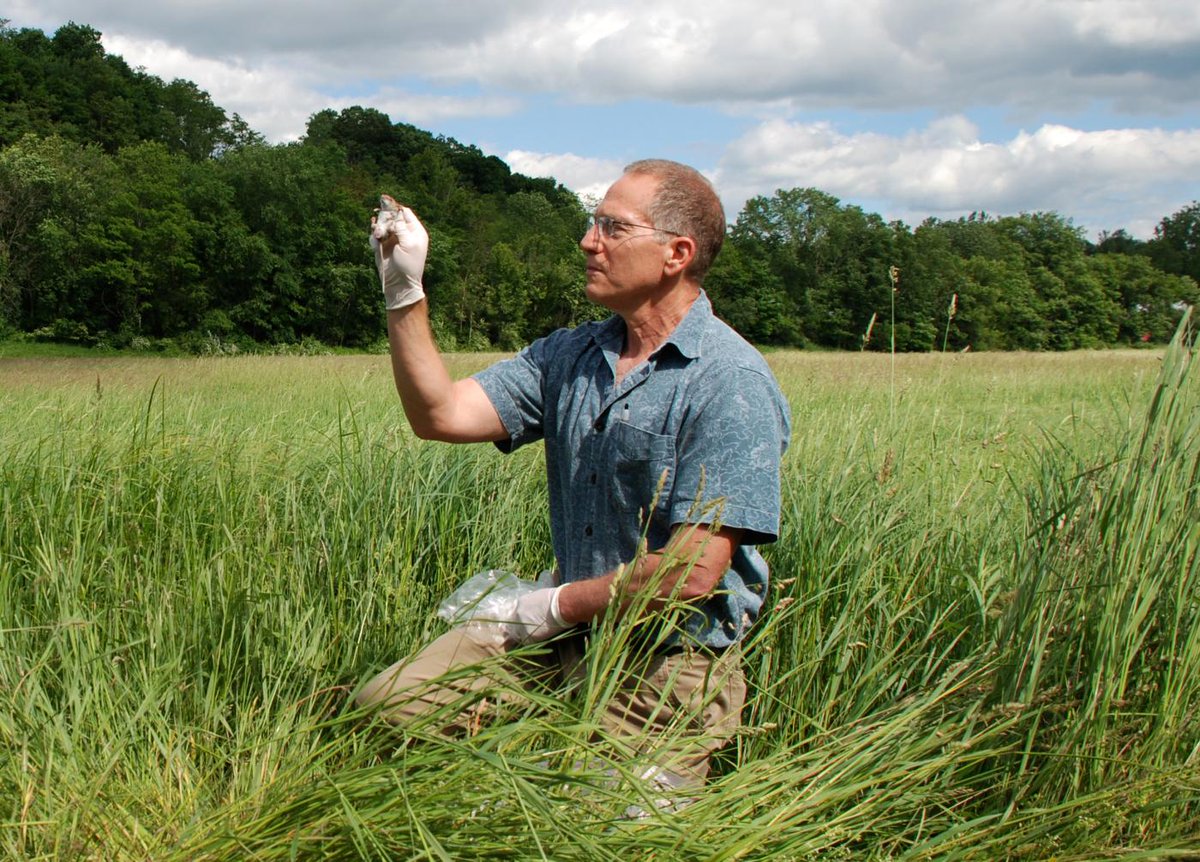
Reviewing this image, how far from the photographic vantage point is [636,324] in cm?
255

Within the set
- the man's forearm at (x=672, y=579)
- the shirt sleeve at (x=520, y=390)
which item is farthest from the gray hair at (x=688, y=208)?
the man's forearm at (x=672, y=579)

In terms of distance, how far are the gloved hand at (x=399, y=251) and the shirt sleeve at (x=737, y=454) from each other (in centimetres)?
67

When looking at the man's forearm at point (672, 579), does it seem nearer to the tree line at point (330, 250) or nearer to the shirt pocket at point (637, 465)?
the shirt pocket at point (637, 465)

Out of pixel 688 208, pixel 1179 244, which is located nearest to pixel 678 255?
pixel 688 208

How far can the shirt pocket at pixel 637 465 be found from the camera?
2.40m

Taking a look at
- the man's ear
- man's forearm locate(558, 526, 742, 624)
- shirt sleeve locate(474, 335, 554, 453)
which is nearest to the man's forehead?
the man's ear

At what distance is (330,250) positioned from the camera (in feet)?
170

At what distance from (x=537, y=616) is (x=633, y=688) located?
0.27 m

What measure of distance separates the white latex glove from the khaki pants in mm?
49

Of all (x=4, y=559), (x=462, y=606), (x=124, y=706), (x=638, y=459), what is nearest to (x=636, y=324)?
(x=638, y=459)

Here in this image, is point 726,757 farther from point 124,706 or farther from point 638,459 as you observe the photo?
point 124,706

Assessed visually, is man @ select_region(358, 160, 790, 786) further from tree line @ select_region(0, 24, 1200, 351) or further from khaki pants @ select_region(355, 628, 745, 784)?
tree line @ select_region(0, 24, 1200, 351)

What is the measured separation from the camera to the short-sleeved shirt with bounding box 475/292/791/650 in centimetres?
229

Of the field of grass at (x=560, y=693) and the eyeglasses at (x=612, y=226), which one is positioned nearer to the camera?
the field of grass at (x=560, y=693)
